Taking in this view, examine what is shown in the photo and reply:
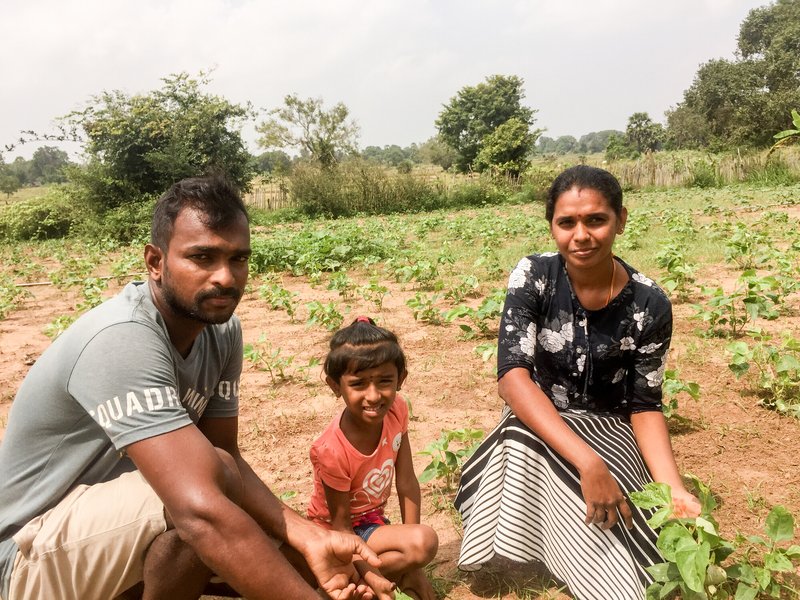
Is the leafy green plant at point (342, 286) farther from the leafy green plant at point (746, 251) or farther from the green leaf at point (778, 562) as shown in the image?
the green leaf at point (778, 562)

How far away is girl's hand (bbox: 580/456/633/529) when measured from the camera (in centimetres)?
182

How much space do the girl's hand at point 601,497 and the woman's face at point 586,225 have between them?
0.70m

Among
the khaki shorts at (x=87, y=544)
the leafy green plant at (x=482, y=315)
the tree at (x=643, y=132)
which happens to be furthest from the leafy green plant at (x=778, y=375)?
the tree at (x=643, y=132)

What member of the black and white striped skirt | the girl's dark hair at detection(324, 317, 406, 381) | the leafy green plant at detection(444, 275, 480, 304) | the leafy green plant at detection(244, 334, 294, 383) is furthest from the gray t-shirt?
the leafy green plant at detection(444, 275, 480, 304)

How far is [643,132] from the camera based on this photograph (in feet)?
175

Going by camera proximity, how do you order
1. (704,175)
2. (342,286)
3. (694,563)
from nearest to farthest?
(694,563) < (342,286) < (704,175)

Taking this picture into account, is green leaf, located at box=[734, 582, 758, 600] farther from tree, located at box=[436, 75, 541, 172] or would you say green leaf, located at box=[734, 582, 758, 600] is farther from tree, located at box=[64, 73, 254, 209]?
tree, located at box=[436, 75, 541, 172]

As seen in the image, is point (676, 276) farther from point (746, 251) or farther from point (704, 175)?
point (704, 175)

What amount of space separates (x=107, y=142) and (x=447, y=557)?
62.8ft

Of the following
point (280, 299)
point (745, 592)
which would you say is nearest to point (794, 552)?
point (745, 592)

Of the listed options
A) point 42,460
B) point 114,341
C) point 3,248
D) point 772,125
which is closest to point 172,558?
point 42,460

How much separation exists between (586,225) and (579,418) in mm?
661

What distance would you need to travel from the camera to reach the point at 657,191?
21641mm

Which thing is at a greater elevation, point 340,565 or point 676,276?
point 676,276
